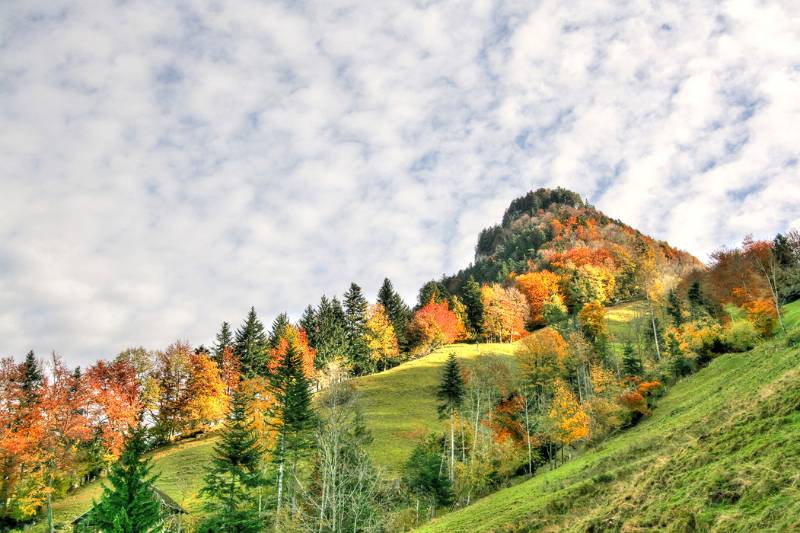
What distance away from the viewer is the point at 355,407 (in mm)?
69438

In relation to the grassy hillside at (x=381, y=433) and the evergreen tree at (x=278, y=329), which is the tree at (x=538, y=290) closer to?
the grassy hillside at (x=381, y=433)

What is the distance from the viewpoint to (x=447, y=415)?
60500mm

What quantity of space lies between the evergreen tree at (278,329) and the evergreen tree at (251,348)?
2511 mm

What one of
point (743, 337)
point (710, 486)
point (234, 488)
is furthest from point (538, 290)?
point (710, 486)

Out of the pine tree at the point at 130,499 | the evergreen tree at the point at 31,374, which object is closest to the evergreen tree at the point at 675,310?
the pine tree at the point at 130,499

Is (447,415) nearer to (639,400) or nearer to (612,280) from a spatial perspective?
(639,400)

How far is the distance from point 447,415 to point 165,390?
51752 mm

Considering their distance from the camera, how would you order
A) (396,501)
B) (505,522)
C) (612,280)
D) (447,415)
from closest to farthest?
1. (505,522)
2. (396,501)
3. (447,415)
4. (612,280)

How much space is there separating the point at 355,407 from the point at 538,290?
278 feet

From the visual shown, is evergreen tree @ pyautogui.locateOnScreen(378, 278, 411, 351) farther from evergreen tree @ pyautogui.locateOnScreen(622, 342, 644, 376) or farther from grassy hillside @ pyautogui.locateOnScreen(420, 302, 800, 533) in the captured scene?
grassy hillside @ pyautogui.locateOnScreen(420, 302, 800, 533)

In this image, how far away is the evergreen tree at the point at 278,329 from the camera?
10121cm

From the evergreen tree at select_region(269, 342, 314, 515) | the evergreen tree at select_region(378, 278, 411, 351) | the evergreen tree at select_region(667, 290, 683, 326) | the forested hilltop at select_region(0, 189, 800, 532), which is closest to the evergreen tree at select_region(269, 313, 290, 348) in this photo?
the forested hilltop at select_region(0, 189, 800, 532)

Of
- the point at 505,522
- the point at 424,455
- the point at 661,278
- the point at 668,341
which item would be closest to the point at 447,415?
the point at 424,455

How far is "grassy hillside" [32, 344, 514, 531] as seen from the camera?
188 feet
